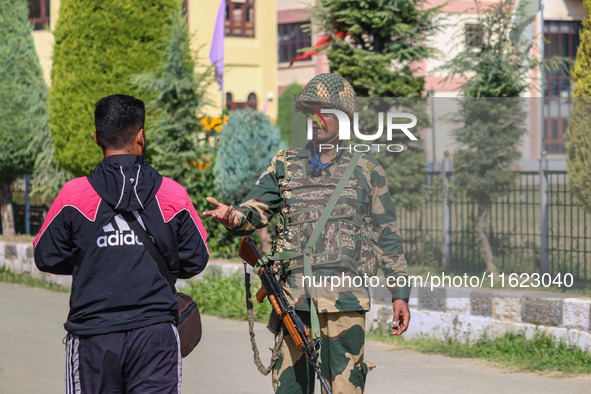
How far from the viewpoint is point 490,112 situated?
11.9m

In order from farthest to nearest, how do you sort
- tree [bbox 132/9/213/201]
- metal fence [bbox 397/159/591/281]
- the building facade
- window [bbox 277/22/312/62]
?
1. window [bbox 277/22/312/62]
2. the building facade
3. tree [bbox 132/9/213/201]
4. metal fence [bbox 397/159/591/281]

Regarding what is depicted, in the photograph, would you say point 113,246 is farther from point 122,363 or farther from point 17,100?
point 17,100

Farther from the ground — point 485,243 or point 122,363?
point 122,363

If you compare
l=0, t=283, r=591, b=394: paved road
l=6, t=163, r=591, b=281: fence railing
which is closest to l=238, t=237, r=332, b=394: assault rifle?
l=0, t=283, r=591, b=394: paved road

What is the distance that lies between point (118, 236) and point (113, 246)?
0.14ft

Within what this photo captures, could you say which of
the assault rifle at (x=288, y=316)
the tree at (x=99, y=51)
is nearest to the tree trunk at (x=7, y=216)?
the tree at (x=99, y=51)

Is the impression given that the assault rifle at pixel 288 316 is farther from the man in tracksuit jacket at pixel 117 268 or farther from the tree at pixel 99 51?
the tree at pixel 99 51

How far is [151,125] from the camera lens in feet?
44.9

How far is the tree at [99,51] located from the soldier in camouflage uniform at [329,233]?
408 inches

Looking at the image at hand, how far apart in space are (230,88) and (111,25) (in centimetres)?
2228

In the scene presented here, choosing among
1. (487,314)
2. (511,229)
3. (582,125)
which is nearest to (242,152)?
(511,229)

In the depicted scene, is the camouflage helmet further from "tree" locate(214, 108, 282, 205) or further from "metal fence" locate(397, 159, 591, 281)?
"tree" locate(214, 108, 282, 205)

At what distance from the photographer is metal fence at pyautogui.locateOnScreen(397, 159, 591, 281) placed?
35.0 feet

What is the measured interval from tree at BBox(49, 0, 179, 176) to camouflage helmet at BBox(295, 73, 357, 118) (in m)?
10.3
